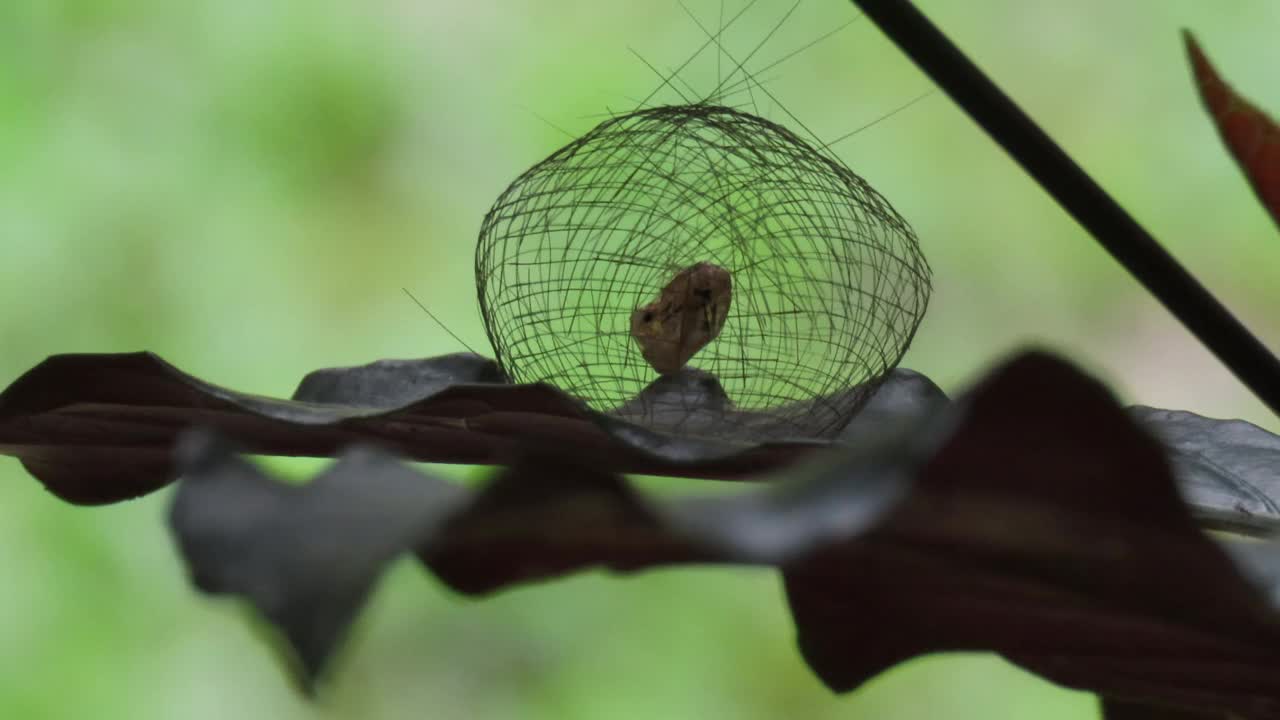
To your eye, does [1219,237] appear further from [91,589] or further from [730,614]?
[91,589]

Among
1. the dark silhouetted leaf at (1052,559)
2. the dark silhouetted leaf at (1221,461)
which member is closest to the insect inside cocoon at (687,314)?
the dark silhouetted leaf at (1221,461)

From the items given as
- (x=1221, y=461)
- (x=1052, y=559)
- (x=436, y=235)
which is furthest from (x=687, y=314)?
(x=436, y=235)

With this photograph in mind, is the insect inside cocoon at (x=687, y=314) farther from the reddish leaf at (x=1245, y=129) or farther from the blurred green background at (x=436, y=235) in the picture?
the blurred green background at (x=436, y=235)

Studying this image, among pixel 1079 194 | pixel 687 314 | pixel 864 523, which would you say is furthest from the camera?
pixel 687 314

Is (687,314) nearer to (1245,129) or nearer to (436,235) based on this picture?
(1245,129)

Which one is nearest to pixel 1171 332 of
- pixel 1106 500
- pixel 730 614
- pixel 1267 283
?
pixel 1267 283
